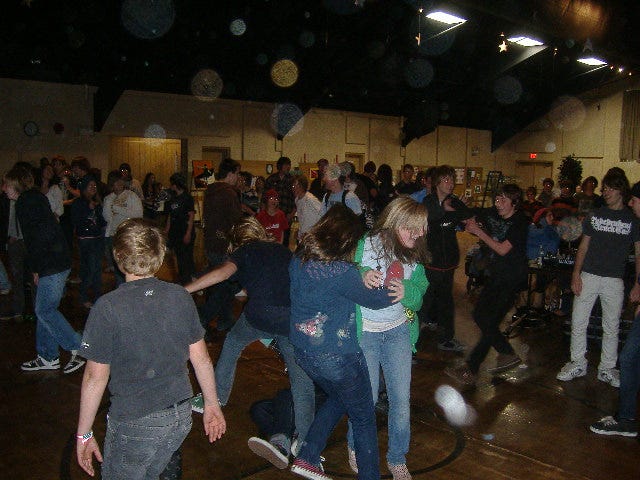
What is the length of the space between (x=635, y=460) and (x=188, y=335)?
3.34 meters

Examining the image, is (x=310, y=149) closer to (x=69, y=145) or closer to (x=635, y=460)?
(x=69, y=145)

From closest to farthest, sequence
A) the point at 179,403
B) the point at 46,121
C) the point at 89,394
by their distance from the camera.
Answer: the point at 89,394 < the point at 179,403 < the point at 46,121

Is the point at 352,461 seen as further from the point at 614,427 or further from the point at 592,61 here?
the point at 592,61

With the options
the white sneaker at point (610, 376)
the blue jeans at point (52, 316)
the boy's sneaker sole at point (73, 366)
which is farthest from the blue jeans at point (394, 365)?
the boy's sneaker sole at point (73, 366)

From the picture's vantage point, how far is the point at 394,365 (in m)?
3.58

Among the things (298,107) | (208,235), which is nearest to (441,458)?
(208,235)

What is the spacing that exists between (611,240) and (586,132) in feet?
67.5

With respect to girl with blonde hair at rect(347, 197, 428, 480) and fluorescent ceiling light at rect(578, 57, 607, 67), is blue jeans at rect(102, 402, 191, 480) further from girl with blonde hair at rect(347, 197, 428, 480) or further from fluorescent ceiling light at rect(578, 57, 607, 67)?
fluorescent ceiling light at rect(578, 57, 607, 67)

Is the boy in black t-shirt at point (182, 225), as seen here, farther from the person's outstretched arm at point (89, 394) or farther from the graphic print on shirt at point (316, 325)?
the person's outstretched arm at point (89, 394)

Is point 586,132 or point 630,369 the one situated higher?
point 586,132

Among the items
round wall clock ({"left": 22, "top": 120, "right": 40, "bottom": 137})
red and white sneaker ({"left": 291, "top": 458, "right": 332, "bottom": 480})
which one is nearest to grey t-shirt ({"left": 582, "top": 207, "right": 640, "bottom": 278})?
red and white sneaker ({"left": 291, "top": 458, "right": 332, "bottom": 480})

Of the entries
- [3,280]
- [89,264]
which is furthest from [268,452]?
[3,280]

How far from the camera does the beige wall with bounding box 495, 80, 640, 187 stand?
22.8 metres

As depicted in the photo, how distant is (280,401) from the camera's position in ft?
13.4
